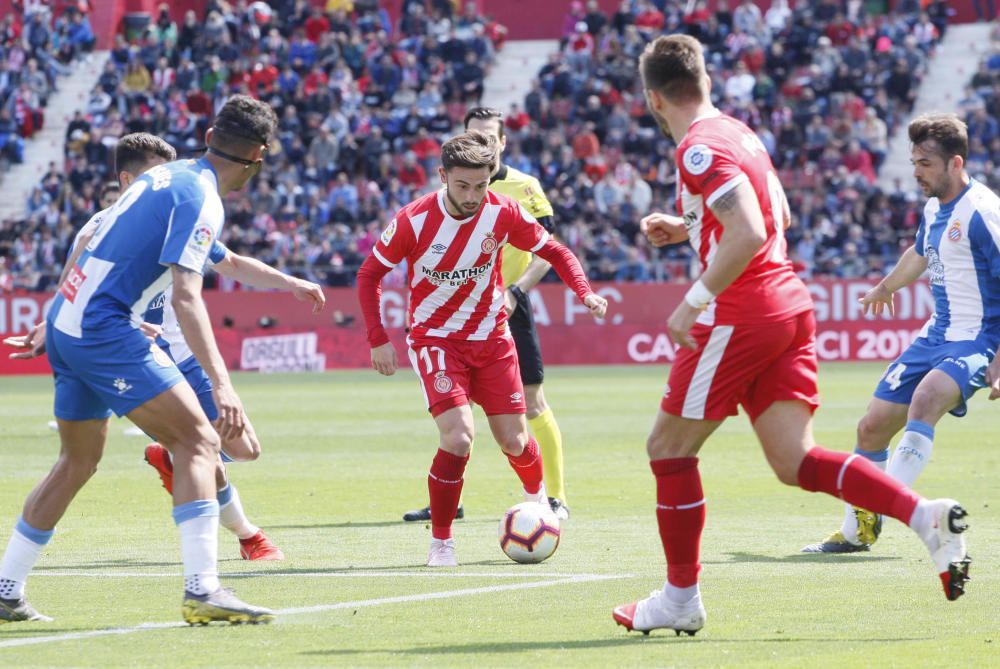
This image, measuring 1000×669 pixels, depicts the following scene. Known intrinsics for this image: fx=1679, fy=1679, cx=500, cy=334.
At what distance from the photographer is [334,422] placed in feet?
64.5

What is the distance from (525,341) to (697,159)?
16.2 feet

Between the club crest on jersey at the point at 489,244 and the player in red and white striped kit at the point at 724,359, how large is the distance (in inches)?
103

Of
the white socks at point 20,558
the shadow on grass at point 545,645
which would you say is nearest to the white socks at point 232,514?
the white socks at point 20,558

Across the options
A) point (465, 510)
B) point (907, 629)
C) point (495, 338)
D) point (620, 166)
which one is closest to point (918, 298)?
point (620, 166)

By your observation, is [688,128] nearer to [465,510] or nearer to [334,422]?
[465,510]

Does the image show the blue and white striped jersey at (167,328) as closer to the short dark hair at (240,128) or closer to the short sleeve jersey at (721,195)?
the short dark hair at (240,128)

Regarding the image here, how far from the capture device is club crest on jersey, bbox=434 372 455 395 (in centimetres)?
900

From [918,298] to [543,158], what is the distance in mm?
8863

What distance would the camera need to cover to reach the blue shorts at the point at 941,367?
8836 mm

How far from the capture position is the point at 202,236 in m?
6.51

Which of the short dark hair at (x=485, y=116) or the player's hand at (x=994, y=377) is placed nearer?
the player's hand at (x=994, y=377)

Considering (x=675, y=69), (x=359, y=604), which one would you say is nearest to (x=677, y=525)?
(x=359, y=604)

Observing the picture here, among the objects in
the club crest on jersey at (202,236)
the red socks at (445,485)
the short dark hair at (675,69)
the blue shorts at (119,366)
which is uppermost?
the short dark hair at (675,69)

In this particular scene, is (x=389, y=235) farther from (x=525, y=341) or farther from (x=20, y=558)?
(x=20, y=558)
